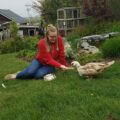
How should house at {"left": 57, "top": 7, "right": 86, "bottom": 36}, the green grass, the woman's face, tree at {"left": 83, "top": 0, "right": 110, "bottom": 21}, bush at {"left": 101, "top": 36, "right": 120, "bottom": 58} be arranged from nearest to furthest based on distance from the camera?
the green grass < the woman's face < bush at {"left": 101, "top": 36, "right": 120, "bottom": 58} < tree at {"left": 83, "top": 0, "right": 110, "bottom": 21} < house at {"left": 57, "top": 7, "right": 86, "bottom": 36}

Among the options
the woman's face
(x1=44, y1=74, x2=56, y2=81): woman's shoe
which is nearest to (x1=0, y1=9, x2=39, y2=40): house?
the woman's face

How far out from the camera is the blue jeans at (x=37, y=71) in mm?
8773

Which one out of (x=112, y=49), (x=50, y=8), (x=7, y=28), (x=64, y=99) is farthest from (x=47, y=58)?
(x=7, y=28)

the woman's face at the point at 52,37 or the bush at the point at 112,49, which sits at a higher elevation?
the woman's face at the point at 52,37

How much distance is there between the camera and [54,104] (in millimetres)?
6289

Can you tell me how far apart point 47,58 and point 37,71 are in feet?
1.27

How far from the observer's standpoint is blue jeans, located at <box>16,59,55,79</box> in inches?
345

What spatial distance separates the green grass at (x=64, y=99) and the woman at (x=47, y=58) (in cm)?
44

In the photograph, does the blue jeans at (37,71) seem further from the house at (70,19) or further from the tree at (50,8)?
the tree at (50,8)

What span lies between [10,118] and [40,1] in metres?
32.0

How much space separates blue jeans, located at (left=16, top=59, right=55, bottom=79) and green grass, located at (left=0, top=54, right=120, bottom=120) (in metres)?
0.40

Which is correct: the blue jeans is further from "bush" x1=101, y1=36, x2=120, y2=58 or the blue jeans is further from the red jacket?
"bush" x1=101, y1=36, x2=120, y2=58

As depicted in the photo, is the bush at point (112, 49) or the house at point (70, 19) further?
the house at point (70, 19)

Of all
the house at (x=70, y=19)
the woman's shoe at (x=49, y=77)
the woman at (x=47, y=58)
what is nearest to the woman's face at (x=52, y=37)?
the woman at (x=47, y=58)
